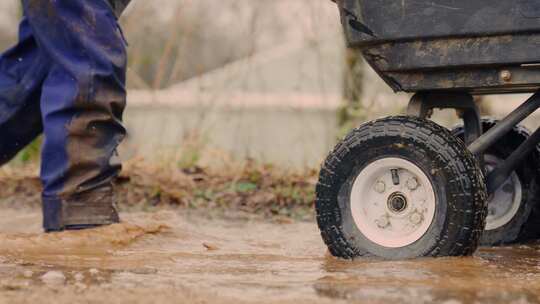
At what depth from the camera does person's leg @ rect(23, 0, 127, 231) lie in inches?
137

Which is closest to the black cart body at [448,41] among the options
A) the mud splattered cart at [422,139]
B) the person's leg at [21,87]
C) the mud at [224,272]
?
the mud splattered cart at [422,139]

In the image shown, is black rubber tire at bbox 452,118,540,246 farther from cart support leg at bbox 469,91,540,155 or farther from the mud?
cart support leg at bbox 469,91,540,155

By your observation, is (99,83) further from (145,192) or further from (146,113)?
(146,113)

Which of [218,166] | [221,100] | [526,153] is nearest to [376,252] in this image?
[526,153]

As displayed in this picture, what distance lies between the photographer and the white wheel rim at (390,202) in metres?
2.90

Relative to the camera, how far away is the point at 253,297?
7.25 ft

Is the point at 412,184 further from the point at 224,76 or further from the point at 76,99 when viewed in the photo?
the point at 224,76

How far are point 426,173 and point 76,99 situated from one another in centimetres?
138

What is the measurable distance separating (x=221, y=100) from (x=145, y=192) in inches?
89.9

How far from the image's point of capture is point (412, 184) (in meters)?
2.94

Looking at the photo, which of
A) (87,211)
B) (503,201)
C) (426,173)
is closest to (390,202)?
(426,173)

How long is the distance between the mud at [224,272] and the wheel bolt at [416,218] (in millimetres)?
183

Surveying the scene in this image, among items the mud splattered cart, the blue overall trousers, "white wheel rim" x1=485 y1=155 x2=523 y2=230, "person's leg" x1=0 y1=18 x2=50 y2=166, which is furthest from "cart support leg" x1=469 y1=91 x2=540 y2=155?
"person's leg" x1=0 y1=18 x2=50 y2=166

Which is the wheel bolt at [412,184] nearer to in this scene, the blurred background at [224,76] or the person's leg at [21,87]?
the person's leg at [21,87]
